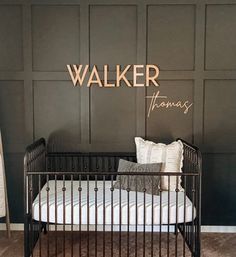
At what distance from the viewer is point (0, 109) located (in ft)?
11.9

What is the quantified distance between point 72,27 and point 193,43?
1.20m

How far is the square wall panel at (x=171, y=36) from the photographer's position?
353 centimetres

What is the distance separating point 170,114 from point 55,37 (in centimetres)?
137

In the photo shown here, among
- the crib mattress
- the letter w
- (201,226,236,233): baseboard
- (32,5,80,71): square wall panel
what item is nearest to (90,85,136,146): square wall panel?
the letter w

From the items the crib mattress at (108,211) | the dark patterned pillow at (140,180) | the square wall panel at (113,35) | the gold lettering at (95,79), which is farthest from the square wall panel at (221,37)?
the crib mattress at (108,211)

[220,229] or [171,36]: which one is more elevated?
[171,36]

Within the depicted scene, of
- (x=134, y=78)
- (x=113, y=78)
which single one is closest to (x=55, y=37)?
(x=113, y=78)

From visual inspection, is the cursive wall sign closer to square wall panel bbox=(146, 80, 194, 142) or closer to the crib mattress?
square wall panel bbox=(146, 80, 194, 142)

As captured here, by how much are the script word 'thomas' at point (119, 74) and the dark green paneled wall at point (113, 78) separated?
0.05 meters

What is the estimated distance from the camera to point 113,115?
3646mm

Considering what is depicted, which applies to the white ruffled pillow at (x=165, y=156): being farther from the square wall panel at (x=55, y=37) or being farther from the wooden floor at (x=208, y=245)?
the square wall panel at (x=55, y=37)

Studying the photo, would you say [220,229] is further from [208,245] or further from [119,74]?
[119,74]

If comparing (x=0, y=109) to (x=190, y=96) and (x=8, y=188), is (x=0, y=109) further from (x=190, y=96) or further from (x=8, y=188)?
(x=190, y=96)

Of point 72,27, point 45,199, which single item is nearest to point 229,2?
point 72,27
